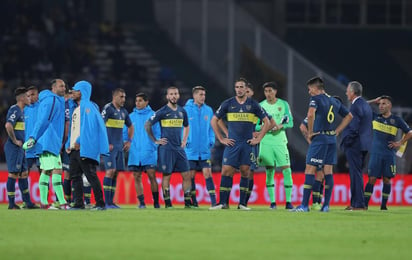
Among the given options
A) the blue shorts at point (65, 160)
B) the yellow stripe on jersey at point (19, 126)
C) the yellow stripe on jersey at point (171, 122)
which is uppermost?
the yellow stripe on jersey at point (171, 122)

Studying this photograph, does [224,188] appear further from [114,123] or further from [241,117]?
[114,123]

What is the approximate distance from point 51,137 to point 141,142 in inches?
124

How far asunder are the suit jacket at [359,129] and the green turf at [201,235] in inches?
106

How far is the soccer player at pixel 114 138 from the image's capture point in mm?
22484

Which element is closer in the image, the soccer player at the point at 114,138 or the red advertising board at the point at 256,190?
the soccer player at the point at 114,138

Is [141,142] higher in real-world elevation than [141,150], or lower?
higher

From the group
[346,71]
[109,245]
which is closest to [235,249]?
[109,245]

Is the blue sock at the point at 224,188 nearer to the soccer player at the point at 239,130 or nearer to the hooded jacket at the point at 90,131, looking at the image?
the soccer player at the point at 239,130

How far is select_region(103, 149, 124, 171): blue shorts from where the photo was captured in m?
22.4

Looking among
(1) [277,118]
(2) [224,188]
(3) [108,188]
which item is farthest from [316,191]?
(3) [108,188]

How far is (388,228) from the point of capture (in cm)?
1645

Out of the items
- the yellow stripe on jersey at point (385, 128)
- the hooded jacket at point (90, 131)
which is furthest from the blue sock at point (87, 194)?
the yellow stripe on jersey at point (385, 128)

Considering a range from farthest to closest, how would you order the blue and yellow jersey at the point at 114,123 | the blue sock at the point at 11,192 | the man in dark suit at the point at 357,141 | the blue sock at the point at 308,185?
the blue and yellow jersey at the point at 114,123 → the blue sock at the point at 11,192 → the man in dark suit at the point at 357,141 → the blue sock at the point at 308,185

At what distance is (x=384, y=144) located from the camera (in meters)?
22.8
